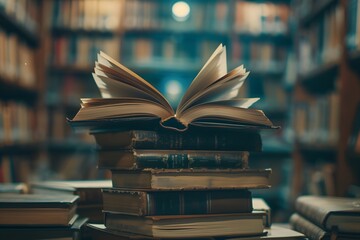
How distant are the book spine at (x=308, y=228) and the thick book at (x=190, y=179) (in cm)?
13

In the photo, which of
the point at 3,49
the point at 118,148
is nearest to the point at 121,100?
the point at 118,148

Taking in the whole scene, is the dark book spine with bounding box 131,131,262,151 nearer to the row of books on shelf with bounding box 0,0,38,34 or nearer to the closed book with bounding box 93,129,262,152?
the closed book with bounding box 93,129,262,152

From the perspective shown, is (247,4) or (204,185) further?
(247,4)

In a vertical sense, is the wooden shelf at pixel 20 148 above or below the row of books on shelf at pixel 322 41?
below

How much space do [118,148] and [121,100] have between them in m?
0.09

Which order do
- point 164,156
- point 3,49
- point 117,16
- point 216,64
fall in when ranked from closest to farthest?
point 164,156, point 216,64, point 3,49, point 117,16

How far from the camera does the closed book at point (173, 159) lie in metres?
0.97

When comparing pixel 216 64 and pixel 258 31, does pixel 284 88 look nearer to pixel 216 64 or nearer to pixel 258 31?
pixel 258 31

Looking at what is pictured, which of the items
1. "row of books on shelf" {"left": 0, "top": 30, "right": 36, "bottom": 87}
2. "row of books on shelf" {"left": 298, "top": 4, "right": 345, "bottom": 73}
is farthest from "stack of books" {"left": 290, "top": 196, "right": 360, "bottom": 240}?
"row of books on shelf" {"left": 0, "top": 30, "right": 36, "bottom": 87}

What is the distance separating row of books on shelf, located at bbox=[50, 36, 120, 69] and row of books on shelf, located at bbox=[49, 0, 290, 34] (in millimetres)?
106

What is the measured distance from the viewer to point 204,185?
986 millimetres

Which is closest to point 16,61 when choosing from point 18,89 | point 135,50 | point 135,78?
point 18,89

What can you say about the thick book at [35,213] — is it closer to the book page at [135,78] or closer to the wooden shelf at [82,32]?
the book page at [135,78]

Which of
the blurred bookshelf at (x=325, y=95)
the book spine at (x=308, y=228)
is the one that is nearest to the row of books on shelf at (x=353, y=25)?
the blurred bookshelf at (x=325, y=95)
